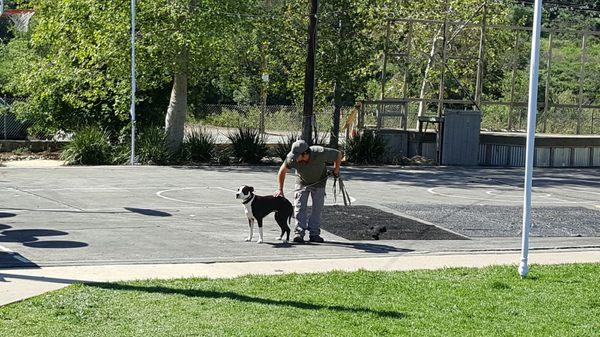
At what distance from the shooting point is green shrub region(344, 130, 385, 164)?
33031 millimetres

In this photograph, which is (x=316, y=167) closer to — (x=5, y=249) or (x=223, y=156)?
(x=5, y=249)

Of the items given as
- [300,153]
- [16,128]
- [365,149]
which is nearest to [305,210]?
[300,153]

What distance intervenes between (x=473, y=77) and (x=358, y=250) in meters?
25.4

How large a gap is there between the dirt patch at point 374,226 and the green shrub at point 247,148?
11942 mm

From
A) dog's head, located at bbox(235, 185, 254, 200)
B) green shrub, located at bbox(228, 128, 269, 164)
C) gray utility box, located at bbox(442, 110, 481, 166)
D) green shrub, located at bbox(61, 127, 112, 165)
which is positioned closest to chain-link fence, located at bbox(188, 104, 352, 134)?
gray utility box, located at bbox(442, 110, 481, 166)

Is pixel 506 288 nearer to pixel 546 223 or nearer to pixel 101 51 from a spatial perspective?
pixel 546 223

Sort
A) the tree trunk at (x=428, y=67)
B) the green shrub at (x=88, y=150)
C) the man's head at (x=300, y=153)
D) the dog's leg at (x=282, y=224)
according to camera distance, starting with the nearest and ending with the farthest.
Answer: the man's head at (x=300, y=153) → the dog's leg at (x=282, y=224) → the green shrub at (x=88, y=150) → the tree trunk at (x=428, y=67)

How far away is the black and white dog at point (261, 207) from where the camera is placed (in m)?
15.6

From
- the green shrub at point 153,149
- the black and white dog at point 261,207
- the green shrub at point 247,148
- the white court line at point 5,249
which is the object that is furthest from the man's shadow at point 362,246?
the green shrub at point 247,148

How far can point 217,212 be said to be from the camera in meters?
19.5

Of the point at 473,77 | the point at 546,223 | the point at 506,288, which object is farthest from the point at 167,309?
the point at 473,77

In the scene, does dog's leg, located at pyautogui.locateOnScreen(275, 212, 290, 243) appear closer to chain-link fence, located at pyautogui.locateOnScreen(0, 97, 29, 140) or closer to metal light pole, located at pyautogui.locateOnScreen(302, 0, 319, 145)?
metal light pole, located at pyautogui.locateOnScreen(302, 0, 319, 145)

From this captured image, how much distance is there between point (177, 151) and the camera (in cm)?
3169

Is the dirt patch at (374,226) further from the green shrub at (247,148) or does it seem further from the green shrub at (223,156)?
the green shrub at (247,148)
